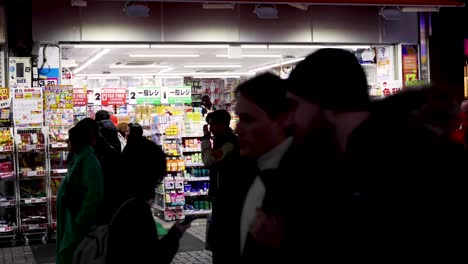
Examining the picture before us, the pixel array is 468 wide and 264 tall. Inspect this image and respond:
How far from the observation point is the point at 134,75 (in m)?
25.0

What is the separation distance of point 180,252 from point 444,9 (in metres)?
8.03

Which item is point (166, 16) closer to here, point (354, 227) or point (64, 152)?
point (64, 152)

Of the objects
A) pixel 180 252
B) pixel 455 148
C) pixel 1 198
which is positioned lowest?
pixel 180 252

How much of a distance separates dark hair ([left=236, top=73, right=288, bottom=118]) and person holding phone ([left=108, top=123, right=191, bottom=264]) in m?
1.28

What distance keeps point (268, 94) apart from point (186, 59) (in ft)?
58.3

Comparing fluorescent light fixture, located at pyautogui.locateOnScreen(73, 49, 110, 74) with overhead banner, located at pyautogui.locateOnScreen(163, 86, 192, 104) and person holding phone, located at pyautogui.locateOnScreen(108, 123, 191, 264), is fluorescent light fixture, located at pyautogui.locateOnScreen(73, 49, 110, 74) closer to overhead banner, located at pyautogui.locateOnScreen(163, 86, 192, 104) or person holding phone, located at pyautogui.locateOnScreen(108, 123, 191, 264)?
overhead banner, located at pyautogui.locateOnScreen(163, 86, 192, 104)

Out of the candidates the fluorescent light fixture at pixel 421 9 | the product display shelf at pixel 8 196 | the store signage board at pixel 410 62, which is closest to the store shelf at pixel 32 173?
the product display shelf at pixel 8 196

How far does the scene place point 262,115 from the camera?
2711 mm

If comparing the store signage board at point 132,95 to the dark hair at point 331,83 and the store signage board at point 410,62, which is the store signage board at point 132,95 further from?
the dark hair at point 331,83

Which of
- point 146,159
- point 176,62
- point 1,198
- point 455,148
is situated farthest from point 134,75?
point 455,148

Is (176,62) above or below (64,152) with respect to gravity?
above

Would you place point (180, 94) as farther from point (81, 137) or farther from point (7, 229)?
point (81, 137)

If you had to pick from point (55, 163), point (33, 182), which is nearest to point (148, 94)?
point (55, 163)

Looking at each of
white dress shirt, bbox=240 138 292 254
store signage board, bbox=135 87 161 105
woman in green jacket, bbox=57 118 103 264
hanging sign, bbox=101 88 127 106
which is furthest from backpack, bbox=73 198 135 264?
hanging sign, bbox=101 88 127 106
